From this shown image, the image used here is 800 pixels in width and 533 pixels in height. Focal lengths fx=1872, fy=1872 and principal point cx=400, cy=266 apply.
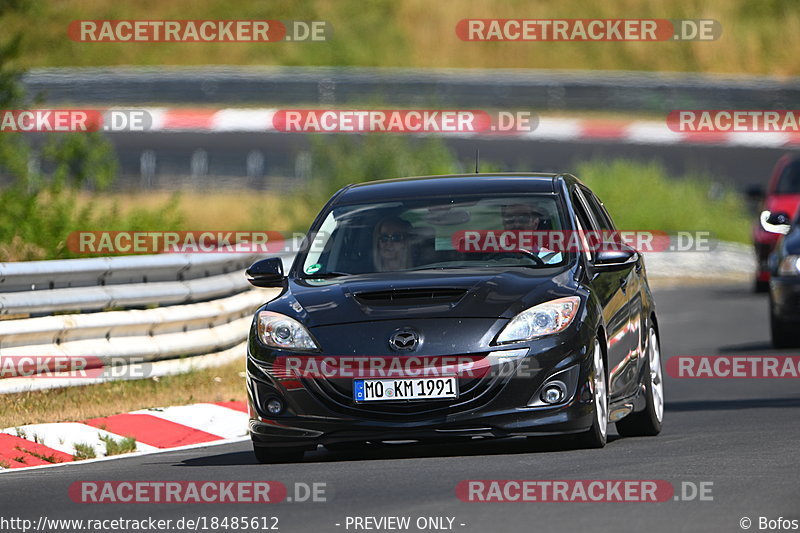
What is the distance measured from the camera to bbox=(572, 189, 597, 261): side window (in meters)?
10.8

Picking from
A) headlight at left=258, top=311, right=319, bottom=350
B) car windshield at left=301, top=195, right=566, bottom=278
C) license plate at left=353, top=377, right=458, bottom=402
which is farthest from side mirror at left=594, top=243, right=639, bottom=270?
headlight at left=258, top=311, right=319, bottom=350

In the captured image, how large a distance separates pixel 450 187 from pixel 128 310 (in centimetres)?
372

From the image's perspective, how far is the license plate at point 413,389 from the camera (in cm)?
974

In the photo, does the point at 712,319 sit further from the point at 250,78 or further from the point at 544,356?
the point at 250,78

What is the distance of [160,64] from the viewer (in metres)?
48.3

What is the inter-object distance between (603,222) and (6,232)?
20.8 feet

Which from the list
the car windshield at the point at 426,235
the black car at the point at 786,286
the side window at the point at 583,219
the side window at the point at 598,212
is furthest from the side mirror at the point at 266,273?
the black car at the point at 786,286

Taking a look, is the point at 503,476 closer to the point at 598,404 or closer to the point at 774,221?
the point at 598,404

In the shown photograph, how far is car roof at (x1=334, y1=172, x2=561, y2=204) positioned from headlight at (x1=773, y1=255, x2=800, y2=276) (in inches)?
258

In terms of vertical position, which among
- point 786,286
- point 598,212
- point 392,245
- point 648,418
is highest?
point 598,212

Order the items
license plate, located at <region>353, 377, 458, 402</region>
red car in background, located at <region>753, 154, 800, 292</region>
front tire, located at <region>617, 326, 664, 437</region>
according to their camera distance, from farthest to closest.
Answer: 1. red car in background, located at <region>753, 154, 800, 292</region>
2. front tire, located at <region>617, 326, 664, 437</region>
3. license plate, located at <region>353, 377, 458, 402</region>

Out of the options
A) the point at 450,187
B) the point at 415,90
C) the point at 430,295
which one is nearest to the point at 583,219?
the point at 450,187

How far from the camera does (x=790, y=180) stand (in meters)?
26.7

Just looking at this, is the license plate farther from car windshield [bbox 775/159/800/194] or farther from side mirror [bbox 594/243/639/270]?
car windshield [bbox 775/159/800/194]
